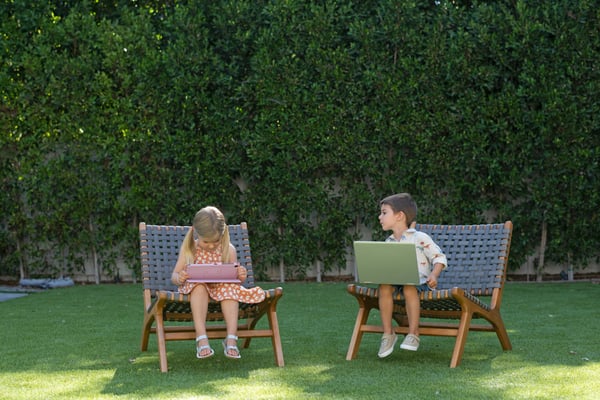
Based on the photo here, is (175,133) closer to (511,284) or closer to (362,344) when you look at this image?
(511,284)

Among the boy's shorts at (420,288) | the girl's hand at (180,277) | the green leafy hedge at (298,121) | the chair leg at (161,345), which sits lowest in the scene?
the chair leg at (161,345)

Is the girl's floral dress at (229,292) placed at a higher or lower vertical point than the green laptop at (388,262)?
lower

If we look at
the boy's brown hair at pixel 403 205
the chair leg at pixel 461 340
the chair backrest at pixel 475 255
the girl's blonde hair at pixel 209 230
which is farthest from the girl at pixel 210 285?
the chair backrest at pixel 475 255

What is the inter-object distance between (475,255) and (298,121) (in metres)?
4.17

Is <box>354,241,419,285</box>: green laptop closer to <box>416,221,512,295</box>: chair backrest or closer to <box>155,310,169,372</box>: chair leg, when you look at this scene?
<box>416,221,512,295</box>: chair backrest

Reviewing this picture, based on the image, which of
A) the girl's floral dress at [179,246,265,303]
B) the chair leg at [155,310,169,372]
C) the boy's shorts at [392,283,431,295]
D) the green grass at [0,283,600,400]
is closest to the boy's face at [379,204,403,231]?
the boy's shorts at [392,283,431,295]

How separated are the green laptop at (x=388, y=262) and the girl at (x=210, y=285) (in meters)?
0.58

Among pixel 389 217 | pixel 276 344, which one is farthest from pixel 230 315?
pixel 389 217

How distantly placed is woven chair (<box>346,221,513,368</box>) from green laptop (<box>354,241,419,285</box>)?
0.14 metres

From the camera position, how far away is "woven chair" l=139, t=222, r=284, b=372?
488 centimetres

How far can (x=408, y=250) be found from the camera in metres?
4.79

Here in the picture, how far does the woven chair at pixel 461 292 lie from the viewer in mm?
4906

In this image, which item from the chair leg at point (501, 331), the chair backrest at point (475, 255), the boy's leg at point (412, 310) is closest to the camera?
the boy's leg at point (412, 310)

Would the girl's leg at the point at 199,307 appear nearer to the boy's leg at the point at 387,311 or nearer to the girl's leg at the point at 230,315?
the girl's leg at the point at 230,315
